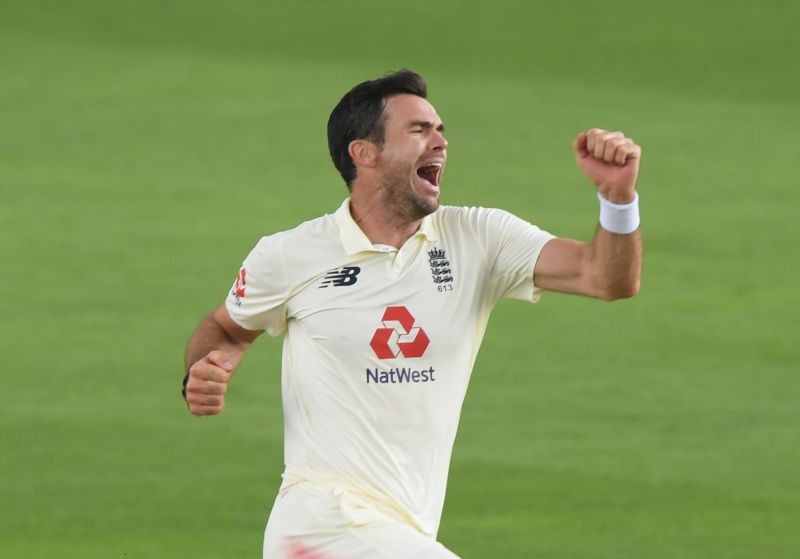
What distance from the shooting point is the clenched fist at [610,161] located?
5.69 meters

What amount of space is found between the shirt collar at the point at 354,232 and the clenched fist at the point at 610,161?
758mm

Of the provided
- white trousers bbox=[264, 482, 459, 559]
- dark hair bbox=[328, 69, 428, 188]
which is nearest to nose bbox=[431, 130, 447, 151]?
dark hair bbox=[328, 69, 428, 188]

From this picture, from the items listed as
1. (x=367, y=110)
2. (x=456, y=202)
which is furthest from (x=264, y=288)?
(x=456, y=202)

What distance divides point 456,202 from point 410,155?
31.5 ft

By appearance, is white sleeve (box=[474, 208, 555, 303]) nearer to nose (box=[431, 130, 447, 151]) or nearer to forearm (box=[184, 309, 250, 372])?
nose (box=[431, 130, 447, 151])

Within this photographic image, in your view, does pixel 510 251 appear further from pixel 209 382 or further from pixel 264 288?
pixel 209 382

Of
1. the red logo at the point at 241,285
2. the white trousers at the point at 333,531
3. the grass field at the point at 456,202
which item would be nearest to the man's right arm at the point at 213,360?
the red logo at the point at 241,285

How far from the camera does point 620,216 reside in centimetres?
587

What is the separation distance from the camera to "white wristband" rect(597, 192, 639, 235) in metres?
5.85

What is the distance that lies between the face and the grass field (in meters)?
3.38

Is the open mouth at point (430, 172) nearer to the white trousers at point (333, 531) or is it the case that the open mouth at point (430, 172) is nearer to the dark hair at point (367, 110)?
the dark hair at point (367, 110)

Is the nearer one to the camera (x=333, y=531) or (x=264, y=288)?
(x=333, y=531)

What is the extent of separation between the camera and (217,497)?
403 inches

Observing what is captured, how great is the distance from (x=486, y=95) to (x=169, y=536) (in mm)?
10598
